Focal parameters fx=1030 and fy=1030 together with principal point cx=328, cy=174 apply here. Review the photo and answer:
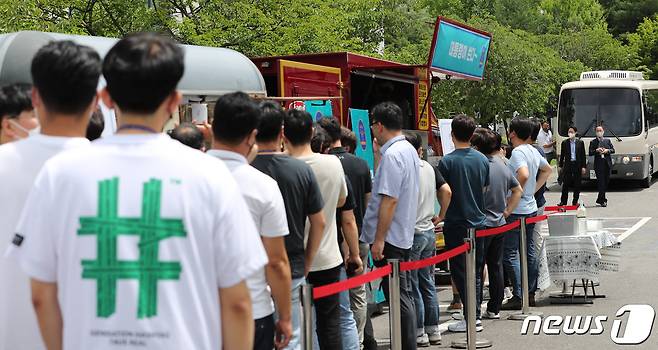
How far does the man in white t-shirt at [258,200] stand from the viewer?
178 inches

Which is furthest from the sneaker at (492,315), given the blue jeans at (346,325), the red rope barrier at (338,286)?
the red rope barrier at (338,286)

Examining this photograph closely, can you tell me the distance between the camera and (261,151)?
5.47 metres

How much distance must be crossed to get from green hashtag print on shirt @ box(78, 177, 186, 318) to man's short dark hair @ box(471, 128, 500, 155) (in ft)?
23.9

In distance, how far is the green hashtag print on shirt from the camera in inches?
116

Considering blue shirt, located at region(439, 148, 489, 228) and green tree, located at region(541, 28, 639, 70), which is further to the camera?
green tree, located at region(541, 28, 639, 70)

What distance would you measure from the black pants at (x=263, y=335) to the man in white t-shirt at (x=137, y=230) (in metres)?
1.59

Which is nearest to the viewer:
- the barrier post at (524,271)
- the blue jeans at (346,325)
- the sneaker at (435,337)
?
the blue jeans at (346,325)

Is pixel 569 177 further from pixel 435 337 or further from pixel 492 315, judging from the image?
pixel 435 337

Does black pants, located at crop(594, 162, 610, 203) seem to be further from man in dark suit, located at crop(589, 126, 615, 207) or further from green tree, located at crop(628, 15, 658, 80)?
green tree, located at crop(628, 15, 658, 80)

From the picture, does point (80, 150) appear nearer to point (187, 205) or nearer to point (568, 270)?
point (187, 205)

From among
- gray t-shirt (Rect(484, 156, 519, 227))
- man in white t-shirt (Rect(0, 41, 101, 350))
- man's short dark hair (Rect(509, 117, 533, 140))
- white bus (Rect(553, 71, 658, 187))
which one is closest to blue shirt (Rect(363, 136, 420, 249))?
gray t-shirt (Rect(484, 156, 519, 227))

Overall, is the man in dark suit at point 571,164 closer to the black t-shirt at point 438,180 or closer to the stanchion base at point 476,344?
the stanchion base at point 476,344

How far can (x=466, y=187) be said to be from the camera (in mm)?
9148

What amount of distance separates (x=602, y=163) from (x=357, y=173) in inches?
701
